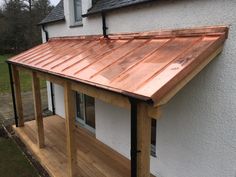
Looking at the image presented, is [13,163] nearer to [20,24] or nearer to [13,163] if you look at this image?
[13,163]

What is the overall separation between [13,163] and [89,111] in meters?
3.42

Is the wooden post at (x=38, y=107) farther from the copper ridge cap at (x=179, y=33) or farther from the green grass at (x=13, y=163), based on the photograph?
the copper ridge cap at (x=179, y=33)

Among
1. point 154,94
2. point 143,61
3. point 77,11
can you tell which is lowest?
point 154,94

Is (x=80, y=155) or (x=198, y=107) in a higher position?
(x=198, y=107)

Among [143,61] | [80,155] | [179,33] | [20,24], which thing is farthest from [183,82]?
[20,24]

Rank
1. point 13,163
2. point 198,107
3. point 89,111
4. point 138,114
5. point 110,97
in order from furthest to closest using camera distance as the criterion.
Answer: point 89,111
point 13,163
point 198,107
point 110,97
point 138,114

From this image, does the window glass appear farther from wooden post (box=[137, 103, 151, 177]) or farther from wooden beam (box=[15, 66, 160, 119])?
wooden post (box=[137, 103, 151, 177])

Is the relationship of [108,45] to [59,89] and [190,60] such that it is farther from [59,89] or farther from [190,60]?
[59,89]

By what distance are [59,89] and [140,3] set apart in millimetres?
7006

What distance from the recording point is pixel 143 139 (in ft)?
14.5

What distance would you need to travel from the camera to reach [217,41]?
462 cm

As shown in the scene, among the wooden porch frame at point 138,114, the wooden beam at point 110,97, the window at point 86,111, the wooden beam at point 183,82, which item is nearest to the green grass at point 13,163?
the wooden porch frame at point 138,114

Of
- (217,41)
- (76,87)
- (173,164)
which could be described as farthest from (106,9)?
(173,164)

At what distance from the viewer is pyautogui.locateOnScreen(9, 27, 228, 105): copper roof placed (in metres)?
4.13
